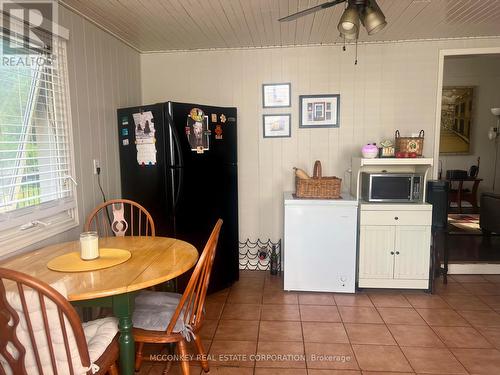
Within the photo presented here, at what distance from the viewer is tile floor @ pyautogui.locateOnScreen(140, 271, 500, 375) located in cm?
208

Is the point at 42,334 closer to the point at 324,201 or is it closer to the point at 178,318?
the point at 178,318

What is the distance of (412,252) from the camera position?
3014mm

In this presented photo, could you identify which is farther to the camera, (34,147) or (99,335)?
(34,147)

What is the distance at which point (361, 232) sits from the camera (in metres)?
3.02

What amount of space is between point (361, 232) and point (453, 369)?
4.01 ft

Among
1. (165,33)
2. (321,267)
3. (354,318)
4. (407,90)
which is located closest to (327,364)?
(354,318)

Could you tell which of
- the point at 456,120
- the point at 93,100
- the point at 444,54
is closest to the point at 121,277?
the point at 93,100

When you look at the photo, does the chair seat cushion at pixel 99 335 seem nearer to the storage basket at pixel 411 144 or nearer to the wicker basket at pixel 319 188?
the wicker basket at pixel 319 188

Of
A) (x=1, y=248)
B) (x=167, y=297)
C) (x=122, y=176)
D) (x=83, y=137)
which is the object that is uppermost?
(x=83, y=137)

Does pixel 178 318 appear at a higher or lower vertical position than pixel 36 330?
lower

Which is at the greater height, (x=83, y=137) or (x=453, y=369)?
(x=83, y=137)

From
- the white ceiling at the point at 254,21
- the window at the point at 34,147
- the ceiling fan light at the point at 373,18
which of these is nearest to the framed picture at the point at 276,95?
the white ceiling at the point at 254,21

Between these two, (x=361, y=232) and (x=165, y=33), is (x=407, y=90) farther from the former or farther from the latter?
(x=165, y=33)

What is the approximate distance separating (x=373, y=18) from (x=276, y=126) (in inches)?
67.7
